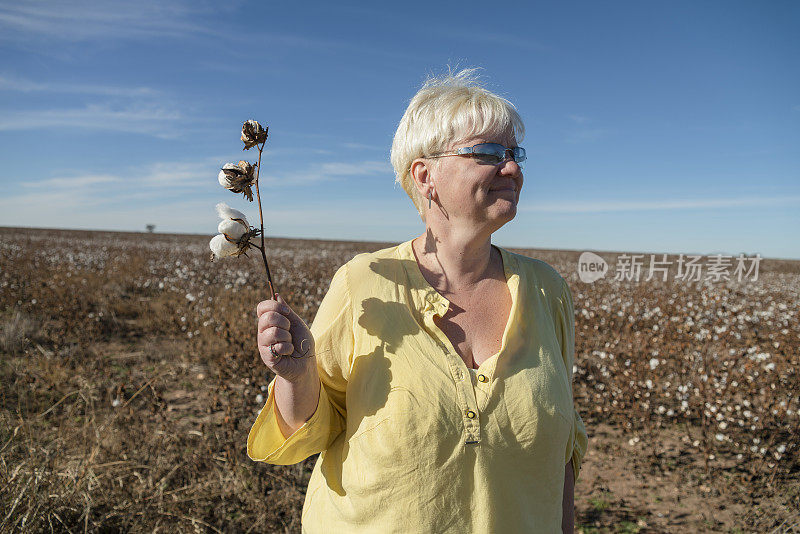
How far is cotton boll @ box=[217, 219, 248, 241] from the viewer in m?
1.07

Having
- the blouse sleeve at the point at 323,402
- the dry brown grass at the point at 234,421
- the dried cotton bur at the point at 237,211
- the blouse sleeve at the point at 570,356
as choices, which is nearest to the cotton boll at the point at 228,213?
the dried cotton bur at the point at 237,211

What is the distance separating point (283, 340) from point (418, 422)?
1.49ft

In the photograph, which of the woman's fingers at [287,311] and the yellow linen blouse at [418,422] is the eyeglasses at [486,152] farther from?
the woman's fingers at [287,311]

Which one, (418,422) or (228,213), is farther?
(418,422)

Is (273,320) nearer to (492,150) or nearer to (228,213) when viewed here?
(228,213)

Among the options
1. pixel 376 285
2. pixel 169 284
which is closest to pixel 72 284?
pixel 169 284

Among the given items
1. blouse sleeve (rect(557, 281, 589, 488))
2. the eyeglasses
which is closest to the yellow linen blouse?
blouse sleeve (rect(557, 281, 589, 488))

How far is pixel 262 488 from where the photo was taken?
330 centimetres

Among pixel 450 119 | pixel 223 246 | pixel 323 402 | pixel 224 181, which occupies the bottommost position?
pixel 323 402

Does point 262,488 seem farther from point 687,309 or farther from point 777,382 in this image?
point 687,309

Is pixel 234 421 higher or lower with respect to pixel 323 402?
lower

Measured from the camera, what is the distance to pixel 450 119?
1.61 m

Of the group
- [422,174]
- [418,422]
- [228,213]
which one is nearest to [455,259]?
[422,174]

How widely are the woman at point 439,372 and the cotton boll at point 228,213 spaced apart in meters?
0.23
